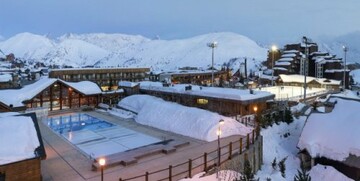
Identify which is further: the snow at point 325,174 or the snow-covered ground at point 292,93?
the snow-covered ground at point 292,93

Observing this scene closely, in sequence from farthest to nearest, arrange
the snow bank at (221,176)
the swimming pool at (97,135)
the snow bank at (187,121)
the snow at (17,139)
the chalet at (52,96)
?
the chalet at (52,96)
the snow bank at (187,121)
the swimming pool at (97,135)
the snow bank at (221,176)
the snow at (17,139)

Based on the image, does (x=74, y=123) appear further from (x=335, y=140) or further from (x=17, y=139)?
(x=335, y=140)

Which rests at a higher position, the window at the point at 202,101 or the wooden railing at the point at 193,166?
the window at the point at 202,101

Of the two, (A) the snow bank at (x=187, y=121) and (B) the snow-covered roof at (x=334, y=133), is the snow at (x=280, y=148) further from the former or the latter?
(A) the snow bank at (x=187, y=121)

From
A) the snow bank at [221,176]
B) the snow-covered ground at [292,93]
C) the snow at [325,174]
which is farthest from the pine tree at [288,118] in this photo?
the snow-covered ground at [292,93]

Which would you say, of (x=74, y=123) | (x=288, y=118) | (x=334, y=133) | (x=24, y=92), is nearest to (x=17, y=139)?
(x=74, y=123)

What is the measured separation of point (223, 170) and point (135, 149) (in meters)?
4.73

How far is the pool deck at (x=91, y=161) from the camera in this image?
12.4 meters

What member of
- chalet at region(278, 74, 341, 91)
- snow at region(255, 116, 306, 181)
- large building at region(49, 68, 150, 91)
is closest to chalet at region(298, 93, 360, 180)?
snow at region(255, 116, 306, 181)

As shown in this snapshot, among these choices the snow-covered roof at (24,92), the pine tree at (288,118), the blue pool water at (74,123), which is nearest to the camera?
the pine tree at (288,118)

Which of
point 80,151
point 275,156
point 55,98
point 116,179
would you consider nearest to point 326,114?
point 275,156

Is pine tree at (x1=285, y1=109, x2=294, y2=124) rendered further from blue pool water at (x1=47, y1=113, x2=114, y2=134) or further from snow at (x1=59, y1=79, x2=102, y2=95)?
snow at (x1=59, y1=79, x2=102, y2=95)

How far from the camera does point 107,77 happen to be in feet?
187

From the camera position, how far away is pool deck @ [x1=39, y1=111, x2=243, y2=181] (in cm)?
1239
